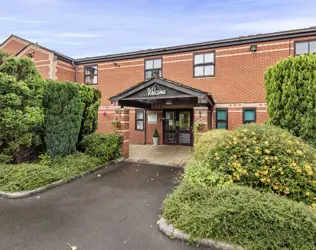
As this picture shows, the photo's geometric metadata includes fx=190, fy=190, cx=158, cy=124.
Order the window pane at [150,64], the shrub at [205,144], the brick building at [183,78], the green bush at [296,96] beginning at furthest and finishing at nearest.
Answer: the window pane at [150,64], the brick building at [183,78], the shrub at [205,144], the green bush at [296,96]

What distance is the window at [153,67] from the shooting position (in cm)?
1226

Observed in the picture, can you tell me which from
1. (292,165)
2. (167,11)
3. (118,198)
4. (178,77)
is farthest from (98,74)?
(292,165)

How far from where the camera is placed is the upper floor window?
909 centimetres

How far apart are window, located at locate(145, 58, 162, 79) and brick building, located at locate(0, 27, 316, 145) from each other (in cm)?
6

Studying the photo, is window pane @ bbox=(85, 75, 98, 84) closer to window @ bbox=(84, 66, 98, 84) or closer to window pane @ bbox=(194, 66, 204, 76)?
window @ bbox=(84, 66, 98, 84)

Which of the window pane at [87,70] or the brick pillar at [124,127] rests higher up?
the window pane at [87,70]

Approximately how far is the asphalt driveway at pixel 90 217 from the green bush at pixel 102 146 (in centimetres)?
177

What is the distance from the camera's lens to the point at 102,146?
25.0 feet

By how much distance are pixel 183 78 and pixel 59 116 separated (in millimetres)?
7481

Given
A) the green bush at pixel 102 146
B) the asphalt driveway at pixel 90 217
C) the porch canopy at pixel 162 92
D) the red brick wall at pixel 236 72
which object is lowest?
the asphalt driveway at pixel 90 217

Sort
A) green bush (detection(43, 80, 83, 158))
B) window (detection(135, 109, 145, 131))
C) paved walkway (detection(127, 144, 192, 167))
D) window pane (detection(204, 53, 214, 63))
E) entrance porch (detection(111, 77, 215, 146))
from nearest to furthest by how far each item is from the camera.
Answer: green bush (detection(43, 80, 83, 158)), paved walkway (detection(127, 144, 192, 167)), entrance porch (detection(111, 77, 215, 146)), window pane (detection(204, 53, 214, 63)), window (detection(135, 109, 145, 131))

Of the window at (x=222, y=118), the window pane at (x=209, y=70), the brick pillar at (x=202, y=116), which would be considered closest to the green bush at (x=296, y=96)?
the brick pillar at (x=202, y=116)

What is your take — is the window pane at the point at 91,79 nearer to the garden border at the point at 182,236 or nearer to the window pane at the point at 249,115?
the window pane at the point at 249,115

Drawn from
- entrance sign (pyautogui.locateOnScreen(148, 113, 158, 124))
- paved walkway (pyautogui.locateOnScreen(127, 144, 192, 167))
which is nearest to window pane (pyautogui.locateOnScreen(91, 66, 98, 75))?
entrance sign (pyautogui.locateOnScreen(148, 113, 158, 124))
